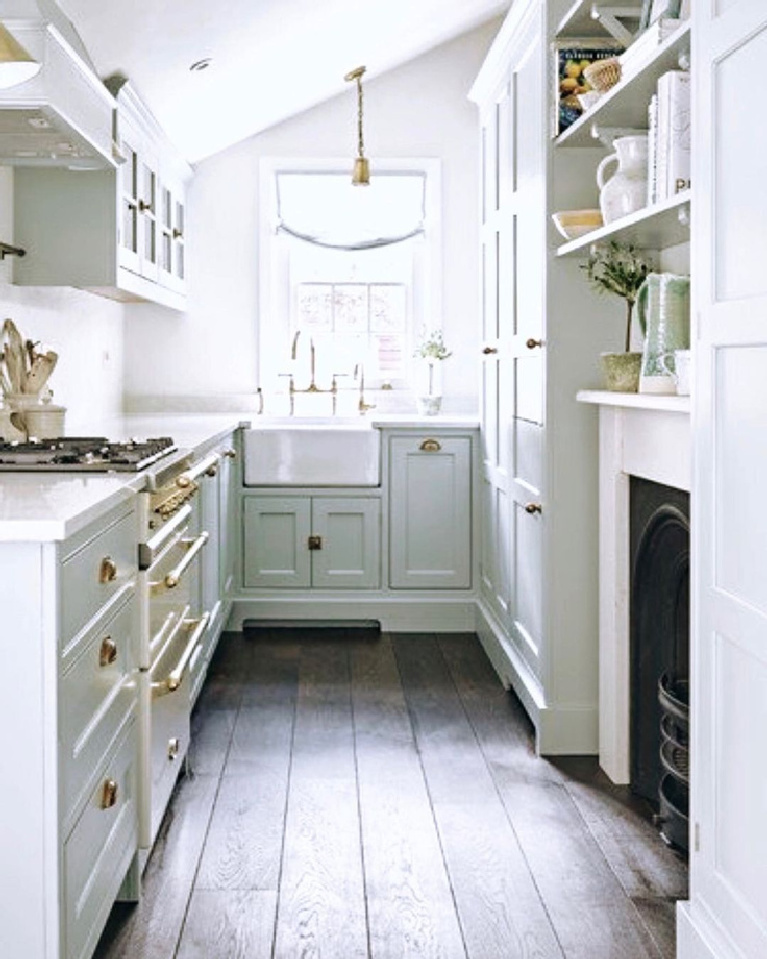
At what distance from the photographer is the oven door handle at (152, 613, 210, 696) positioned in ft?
9.44

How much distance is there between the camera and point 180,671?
3109 millimetres

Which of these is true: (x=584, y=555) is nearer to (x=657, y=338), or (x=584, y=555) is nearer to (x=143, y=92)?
(x=657, y=338)

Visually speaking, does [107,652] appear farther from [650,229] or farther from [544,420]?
[544,420]

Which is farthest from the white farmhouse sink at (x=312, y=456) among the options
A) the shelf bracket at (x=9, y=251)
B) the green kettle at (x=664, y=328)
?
the green kettle at (x=664, y=328)

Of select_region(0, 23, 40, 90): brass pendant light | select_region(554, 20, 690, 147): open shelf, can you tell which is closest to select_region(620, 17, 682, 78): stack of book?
select_region(554, 20, 690, 147): open shelf

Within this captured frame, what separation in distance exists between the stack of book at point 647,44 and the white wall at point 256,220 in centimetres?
336

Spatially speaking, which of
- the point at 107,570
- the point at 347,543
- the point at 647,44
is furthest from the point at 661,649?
the point at 347,543

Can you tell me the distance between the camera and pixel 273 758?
3.81 metres

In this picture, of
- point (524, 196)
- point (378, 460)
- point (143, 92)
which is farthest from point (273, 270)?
point (524, 196)

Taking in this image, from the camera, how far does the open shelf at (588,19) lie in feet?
11.4

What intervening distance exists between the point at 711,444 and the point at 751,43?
65cm

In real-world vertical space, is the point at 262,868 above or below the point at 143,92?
below

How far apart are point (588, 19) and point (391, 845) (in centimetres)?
228

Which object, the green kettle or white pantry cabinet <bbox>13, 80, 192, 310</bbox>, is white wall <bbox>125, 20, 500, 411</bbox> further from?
the green kettle
